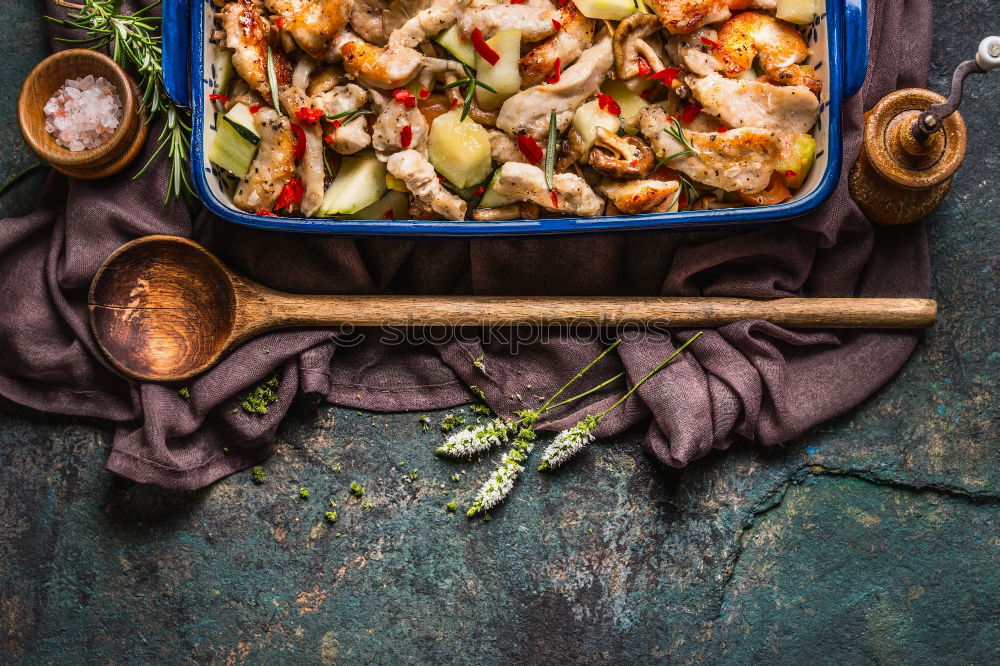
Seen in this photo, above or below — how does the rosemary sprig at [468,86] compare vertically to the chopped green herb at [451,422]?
above

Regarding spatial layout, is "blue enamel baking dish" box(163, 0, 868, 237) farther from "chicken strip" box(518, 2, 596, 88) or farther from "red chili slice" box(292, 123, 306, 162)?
"chicken strip" box(518, 2, 596, 88)

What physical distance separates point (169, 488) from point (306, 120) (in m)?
1.26

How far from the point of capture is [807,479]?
8.53 ft

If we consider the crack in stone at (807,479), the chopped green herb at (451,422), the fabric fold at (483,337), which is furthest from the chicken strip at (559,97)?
the crack in stone at (807,479)

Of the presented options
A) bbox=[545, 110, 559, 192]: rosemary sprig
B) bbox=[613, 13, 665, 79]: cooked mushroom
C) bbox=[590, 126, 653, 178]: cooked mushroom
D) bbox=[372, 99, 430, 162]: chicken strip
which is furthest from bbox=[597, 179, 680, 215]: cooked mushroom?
bbox=[372, 99, 430, 162]: chicken strip

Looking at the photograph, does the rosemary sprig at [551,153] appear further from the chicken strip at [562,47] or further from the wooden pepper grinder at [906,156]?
the wooden pepper grinder at [906,156]

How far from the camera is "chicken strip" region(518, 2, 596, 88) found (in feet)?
7.41

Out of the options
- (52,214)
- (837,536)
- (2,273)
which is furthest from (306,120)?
(837,536)

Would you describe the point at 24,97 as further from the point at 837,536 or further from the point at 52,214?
the point at 837,536

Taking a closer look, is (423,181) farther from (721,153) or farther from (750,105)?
(750,105)

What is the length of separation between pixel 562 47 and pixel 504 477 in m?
1.35

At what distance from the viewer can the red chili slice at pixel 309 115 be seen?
223 centimetres

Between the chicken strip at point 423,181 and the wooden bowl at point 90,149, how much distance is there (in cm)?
83

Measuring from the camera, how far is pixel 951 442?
8.54 feet
